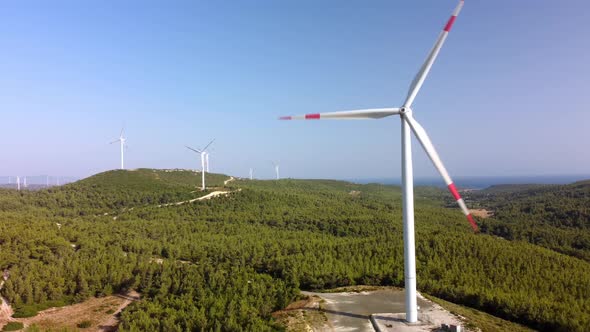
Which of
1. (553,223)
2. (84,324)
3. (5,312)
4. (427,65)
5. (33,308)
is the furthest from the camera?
(553,223)

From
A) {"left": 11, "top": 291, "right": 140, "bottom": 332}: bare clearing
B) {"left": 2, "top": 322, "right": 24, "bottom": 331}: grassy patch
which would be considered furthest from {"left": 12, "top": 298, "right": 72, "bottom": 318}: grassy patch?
{"left": 2, "top": 322, "right": 24, "bottom": 331}: grassy patch

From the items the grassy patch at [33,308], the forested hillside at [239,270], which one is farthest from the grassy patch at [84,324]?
the grassy patch at [33,308]

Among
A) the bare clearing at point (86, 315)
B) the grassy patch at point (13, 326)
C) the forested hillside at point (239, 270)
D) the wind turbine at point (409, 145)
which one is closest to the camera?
the wind turbine at point (409, 145)

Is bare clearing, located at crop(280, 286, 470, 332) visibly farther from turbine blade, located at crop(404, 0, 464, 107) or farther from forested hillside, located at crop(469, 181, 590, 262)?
forested hillside, located at crop(469, 181, 590, 262)

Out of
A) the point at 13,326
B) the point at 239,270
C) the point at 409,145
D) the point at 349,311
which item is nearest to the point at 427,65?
the point at 409,145

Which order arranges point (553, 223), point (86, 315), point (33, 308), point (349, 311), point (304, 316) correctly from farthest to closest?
point (553, 223), point (86, 315), point (33, 308), point (349, 311), point (304, 316)

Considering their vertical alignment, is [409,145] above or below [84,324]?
above

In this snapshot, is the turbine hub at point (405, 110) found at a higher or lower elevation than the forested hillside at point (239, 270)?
higher

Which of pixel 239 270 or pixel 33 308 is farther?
pixel 239 270

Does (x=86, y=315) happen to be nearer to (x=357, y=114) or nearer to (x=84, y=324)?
(x=84, y=324)

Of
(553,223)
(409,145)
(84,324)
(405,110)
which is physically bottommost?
(553,223)

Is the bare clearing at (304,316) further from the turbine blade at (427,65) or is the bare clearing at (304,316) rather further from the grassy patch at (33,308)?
the grassy patch at (33,308)
